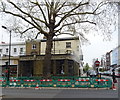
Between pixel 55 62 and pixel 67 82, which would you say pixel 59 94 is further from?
pixel 55 62

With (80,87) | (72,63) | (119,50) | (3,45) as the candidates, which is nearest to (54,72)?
(72,63)

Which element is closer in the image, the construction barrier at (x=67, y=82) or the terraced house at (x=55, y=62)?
the construction barrier at (x=67, y=82)

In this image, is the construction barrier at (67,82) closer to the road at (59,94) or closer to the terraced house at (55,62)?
the road at (59,94)

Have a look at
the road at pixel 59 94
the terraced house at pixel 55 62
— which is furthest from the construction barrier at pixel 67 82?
the terraced house at pixel 55 62

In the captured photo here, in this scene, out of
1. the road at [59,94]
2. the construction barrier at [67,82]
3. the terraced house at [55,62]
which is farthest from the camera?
the terraced house at [55,62]

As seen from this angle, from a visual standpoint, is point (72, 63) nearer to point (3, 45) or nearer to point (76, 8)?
point (76, 8)

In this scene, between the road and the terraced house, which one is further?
the terraced house

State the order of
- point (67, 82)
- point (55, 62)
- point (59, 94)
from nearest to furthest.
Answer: point (59, 94)
point (67, 82)
point (55, 62)

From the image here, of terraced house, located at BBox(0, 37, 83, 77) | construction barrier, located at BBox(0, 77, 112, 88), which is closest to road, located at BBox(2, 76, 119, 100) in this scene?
construction barrier, located at BBox(0, 77, 112, 88)

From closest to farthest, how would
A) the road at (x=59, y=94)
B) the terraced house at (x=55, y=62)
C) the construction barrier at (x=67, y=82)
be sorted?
the road at (x=59, y=94), the construction barrier at (x=67, y=82), the terraced house at (x=55, y=62)

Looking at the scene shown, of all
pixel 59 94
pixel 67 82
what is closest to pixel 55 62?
pixel 67 82

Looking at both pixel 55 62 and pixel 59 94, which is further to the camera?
pixel 55 62

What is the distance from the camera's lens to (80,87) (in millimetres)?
19797

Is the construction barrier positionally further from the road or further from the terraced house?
the terraced house
